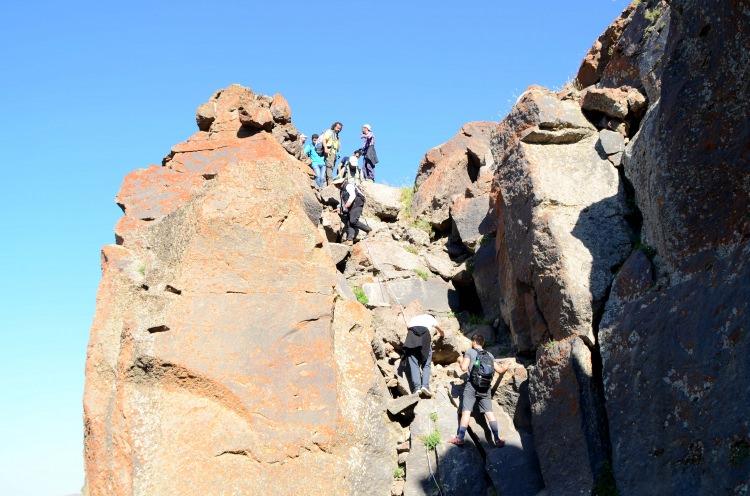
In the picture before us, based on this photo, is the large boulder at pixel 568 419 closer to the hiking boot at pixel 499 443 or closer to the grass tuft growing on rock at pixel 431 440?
the hiking boot at pixel 499 443

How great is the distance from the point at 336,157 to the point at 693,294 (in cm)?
1439

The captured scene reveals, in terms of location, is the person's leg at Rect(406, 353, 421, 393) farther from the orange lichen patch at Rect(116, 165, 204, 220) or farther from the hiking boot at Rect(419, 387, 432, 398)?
the orange lichen patch at Rect(116, 165, 204, 220)

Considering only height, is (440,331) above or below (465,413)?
above

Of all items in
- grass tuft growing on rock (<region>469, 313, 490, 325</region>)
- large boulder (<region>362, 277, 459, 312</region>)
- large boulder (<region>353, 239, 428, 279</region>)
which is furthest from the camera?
large boulder (<region>353, 239, 428, 279</region>)

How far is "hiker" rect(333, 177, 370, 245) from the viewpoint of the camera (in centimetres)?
1730

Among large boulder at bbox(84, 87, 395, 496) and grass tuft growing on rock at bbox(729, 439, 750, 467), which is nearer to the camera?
grass tuft growing on rock at bbox(729, 439, 750, 467)

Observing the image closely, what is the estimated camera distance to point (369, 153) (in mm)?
22219

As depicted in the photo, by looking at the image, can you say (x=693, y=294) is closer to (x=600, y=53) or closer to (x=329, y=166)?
(x=600, y=53)

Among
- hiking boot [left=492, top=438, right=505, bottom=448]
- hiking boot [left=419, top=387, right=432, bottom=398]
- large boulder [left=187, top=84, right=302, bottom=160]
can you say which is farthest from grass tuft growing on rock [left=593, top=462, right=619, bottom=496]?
large boulder [left=187, top=84, right=302, bottom=160]

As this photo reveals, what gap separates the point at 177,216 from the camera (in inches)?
446

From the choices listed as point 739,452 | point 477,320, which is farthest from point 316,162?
point 739,452

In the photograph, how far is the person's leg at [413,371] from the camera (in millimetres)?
11906

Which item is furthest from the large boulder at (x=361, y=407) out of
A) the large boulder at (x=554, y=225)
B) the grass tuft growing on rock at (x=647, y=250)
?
the grass tuft growing on rock at (x=647, y=250)

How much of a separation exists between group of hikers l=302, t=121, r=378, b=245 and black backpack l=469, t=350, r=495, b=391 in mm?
6899
